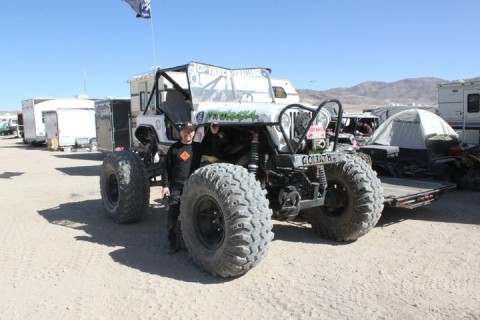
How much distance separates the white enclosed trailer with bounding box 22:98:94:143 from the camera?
28.5 metres

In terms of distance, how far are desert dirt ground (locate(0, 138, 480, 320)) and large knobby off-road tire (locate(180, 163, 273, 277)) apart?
0.69 ft

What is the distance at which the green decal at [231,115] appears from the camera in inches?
203

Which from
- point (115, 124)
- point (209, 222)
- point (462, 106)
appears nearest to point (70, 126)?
point (115, 124)

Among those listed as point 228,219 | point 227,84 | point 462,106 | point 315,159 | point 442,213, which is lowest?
point 442,213

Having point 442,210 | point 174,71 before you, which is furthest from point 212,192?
point 442,210

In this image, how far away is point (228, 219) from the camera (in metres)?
4.32

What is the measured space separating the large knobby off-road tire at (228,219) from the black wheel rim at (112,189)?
8.15 feet

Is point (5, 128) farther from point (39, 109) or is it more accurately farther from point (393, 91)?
point (393, 91)

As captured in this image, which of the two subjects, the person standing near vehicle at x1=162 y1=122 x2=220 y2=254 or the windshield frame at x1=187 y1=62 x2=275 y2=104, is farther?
the windshield frame at x1=187 y1=62 x2=275 y2=104

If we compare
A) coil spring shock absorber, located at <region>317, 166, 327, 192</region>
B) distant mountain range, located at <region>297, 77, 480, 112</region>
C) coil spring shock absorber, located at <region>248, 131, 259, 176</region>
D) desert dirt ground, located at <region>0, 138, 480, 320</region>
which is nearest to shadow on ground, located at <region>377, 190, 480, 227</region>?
desert dirt ground, located at <region>0, 138, 480, 320</region>

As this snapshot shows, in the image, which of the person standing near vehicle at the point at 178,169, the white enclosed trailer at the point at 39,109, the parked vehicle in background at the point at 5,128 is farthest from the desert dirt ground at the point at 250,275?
the parked vehicle in background at the point at 5,128

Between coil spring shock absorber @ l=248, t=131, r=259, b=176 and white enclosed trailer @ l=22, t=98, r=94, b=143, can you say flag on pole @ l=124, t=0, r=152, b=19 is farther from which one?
white enclosed trailer @ l=22, t=98, r=94, b=143

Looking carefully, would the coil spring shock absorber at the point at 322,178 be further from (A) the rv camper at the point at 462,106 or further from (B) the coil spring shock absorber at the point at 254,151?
(A) the rv camper at the point at 462,106

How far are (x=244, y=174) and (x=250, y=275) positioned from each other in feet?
3.39
